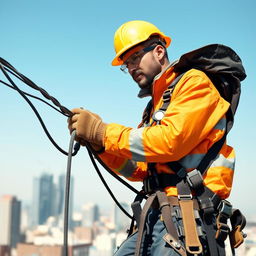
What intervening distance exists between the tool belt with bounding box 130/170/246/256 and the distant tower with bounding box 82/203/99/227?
102561 millimetres

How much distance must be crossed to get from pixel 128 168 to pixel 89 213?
10487 centimetres

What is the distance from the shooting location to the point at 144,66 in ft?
9.11

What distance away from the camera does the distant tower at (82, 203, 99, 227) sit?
340ft

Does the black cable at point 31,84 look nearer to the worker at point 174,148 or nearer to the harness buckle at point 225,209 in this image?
the worker at point 174,148

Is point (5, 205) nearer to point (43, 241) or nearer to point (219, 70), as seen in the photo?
point (43, 241)

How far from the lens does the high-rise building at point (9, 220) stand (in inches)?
3115

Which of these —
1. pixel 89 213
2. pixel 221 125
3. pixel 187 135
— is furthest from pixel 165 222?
pixel 89 213

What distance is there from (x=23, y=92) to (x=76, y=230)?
83.9 meters

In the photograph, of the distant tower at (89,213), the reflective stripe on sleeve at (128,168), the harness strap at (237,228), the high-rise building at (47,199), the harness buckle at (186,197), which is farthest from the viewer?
the high-rise building at (47,199)

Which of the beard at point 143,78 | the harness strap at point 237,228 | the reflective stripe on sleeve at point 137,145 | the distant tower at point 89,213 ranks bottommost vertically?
the distant tower at point 89,213

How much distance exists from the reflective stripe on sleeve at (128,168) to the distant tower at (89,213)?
335 ft

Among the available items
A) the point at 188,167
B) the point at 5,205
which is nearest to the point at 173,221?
the point at 188,167

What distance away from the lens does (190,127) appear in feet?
7.61

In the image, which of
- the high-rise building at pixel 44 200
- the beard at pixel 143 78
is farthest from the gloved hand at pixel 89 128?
the high-rise building at pixel 44 200
